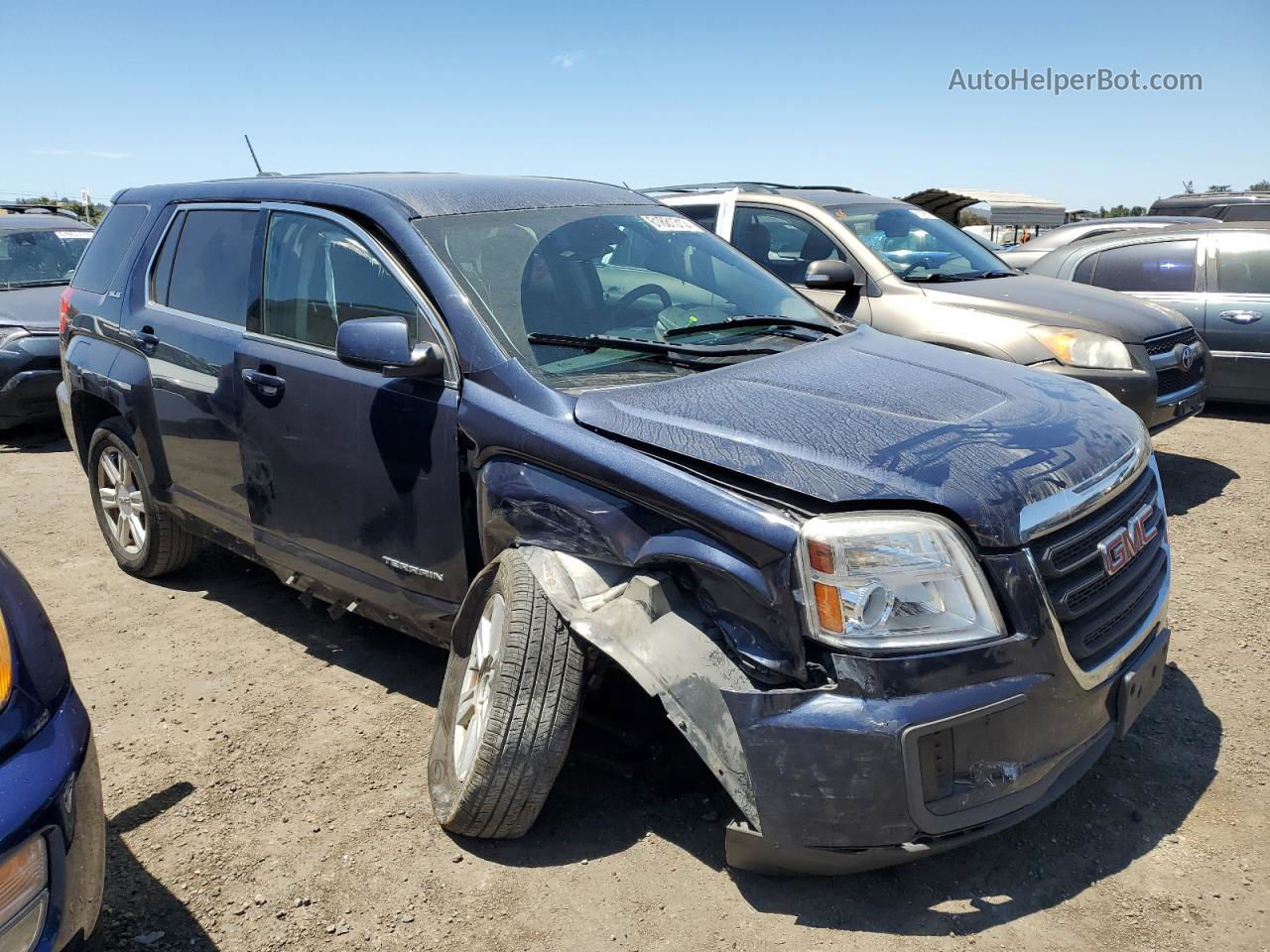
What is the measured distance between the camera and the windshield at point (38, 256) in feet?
30.0

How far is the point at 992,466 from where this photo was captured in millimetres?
2451

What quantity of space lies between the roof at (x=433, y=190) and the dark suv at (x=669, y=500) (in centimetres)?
2

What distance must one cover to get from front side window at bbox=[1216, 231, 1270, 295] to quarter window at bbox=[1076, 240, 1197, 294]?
0.21 meters

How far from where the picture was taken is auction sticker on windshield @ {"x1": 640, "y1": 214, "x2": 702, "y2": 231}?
13.0 ft

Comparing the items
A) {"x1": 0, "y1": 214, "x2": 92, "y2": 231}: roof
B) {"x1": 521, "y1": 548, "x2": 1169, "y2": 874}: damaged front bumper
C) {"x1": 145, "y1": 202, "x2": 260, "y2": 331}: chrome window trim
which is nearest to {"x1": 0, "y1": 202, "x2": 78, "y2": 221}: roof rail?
{"x1": 0, "y1": 214, "x2": 92, "y2": 231}: roof

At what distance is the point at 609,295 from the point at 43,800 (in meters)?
2.20

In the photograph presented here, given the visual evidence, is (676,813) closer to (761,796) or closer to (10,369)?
(761,796)

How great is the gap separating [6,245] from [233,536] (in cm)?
707

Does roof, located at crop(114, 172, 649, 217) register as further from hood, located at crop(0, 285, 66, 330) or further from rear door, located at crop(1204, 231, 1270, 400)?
rear door, located at crop(1204, 231, 1270, 400)

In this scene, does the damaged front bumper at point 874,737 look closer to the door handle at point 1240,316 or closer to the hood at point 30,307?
the door handle at point 1240,316

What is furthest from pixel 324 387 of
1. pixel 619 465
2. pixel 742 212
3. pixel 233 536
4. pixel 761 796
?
pixel 742 212

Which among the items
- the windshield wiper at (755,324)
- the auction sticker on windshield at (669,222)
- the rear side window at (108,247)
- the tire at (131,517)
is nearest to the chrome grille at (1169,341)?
the windshield wiper at (755,324)

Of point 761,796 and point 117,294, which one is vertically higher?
point 117,294

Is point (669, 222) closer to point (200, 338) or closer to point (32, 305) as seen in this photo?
point (200, 338)
